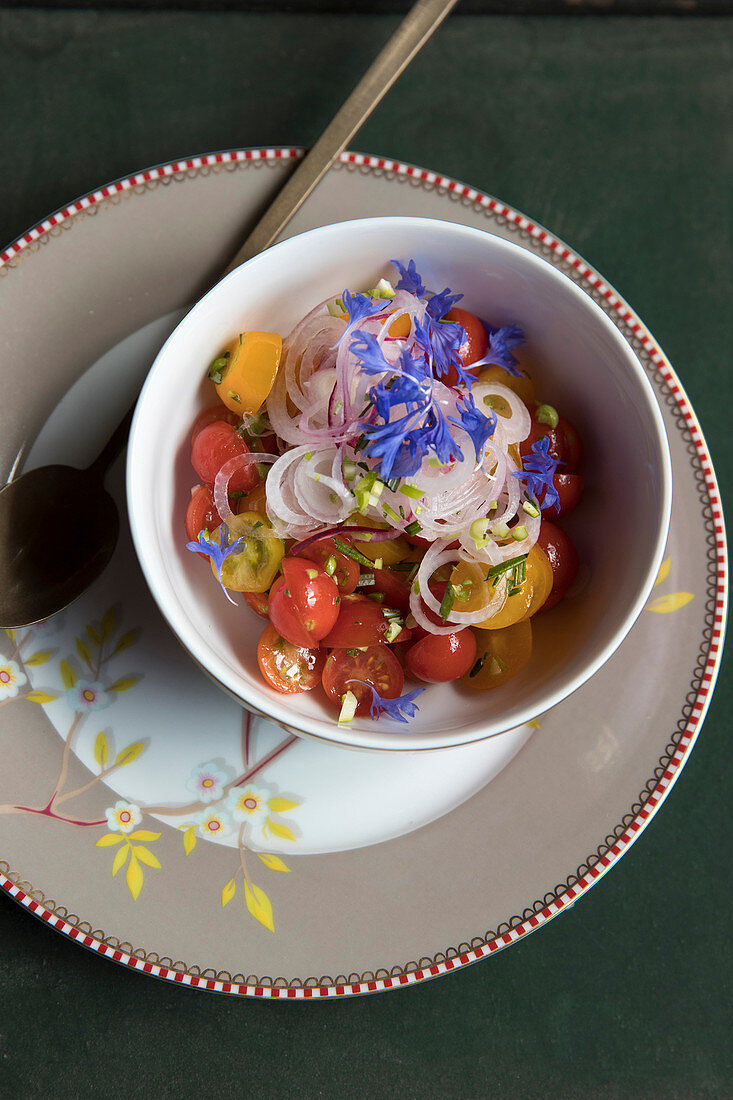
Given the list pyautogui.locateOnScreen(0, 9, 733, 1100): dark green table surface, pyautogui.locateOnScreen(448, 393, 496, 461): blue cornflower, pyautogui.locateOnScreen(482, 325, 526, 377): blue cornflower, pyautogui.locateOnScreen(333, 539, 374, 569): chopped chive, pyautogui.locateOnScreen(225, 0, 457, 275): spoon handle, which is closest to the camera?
pyautogui.locateOnScreen(448, 393, 496, 461): blue cornflower

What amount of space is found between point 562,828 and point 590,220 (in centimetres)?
146

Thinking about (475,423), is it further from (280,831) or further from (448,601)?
(280,831)

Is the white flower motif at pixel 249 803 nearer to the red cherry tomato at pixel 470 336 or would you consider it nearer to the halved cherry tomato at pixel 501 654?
the halved cherry tomato at pixel 501 654

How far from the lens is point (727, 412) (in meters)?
2.11

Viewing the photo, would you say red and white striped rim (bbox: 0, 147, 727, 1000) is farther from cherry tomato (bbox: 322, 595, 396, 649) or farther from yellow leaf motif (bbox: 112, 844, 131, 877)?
cherry tomato (bbox: 322, 595, 396, 649)

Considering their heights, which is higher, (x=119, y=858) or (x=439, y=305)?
(x=439, y=305)

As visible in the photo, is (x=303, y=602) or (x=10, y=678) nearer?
(x=303, y=602)

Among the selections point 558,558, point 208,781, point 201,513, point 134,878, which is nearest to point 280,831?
point 208,781

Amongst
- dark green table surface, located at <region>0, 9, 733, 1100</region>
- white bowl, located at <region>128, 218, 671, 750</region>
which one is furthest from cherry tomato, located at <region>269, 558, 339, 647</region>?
dark green table surface, located at <region>0, 9, 733, 1100</region>

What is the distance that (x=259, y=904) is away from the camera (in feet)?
5.05

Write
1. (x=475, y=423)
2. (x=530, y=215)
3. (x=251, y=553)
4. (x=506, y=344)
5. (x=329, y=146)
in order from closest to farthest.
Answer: (x=475, y=423), (x=251, y=553), (x=506, y=344), (x=329, y=146), (x=530, y=215)

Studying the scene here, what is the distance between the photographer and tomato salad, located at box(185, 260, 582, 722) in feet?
4.38

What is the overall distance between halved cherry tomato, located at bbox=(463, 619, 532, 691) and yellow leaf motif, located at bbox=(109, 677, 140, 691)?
62cm

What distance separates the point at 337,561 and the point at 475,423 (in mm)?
324
